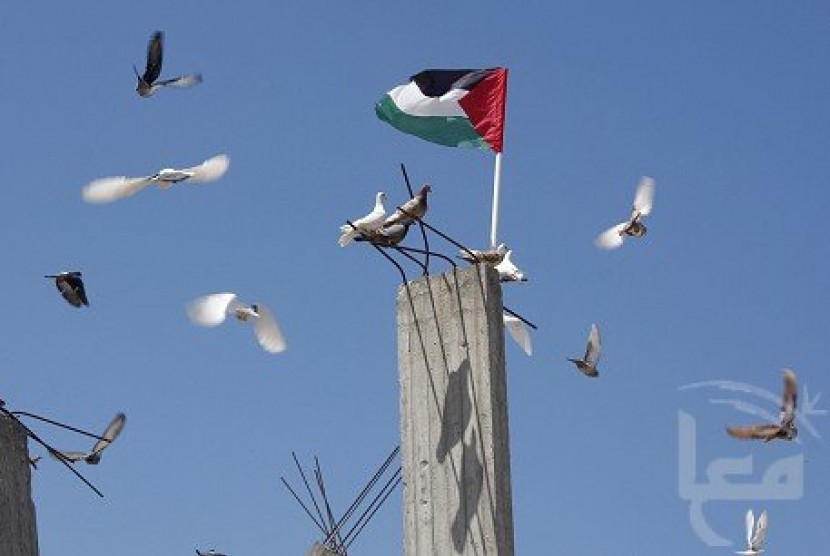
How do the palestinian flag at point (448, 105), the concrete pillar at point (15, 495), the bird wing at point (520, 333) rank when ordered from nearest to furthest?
the concrete pillar at point (15, 495)
the bird wing at point (520, 333)
the palestinian flag at point (448, 105)

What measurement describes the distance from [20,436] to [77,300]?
4027 millimetres

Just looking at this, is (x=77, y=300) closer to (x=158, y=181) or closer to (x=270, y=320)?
(x=158, y=181)

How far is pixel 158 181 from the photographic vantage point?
9539 millimetres

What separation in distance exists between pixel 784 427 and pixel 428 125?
2999 mm

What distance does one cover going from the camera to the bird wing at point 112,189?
921 cm

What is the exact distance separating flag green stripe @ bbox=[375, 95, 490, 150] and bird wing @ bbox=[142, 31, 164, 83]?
4012 mm

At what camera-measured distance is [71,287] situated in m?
11.3

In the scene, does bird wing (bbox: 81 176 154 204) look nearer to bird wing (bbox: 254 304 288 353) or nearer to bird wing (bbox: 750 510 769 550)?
bird wing (bbox: 254 304 288 353)

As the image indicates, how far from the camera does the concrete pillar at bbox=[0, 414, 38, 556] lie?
710cm

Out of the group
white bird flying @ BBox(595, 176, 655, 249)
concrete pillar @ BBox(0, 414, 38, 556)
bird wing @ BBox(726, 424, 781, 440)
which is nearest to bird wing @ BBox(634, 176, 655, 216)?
white bird flying @ BBox(595, 176, 655, 249)

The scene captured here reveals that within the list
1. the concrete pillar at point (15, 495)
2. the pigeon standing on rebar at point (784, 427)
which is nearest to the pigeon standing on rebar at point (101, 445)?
the concrete pillar at point (15, 495)

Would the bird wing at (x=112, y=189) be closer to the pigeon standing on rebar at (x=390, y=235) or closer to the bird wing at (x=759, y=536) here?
the pigeon standing on rebar at (x=390, y=235)

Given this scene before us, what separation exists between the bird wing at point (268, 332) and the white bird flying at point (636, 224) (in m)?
3.29

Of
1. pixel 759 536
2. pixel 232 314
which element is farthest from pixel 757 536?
pixel 232 314
